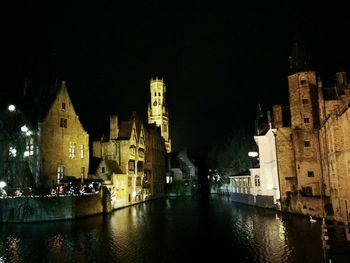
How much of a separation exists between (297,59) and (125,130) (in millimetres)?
36728

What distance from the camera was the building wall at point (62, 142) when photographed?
53.2 metres

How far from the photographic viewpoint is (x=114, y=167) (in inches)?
2552

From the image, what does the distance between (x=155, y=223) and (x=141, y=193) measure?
124 feet

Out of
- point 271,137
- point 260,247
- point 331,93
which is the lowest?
point 260,247

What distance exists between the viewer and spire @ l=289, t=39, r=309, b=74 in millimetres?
51219

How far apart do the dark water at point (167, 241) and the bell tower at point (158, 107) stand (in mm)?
121169

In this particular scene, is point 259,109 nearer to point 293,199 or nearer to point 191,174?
point 293,199

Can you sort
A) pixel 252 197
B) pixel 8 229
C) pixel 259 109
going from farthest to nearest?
pixel 259 109 < pixel 252 197 < pixel 8 229

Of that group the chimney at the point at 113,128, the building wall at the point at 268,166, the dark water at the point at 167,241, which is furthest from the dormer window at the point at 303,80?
the chimney at the point at 113,128

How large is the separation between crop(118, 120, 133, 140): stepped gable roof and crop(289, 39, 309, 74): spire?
3449 cm

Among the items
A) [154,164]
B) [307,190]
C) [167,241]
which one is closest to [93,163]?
[154,164]

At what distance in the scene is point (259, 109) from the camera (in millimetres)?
71375

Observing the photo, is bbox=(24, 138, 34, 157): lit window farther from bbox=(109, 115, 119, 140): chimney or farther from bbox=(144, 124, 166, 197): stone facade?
bbox=(144, 124, 166, 197): stone facade

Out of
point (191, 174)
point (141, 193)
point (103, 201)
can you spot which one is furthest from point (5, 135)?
point (191, 174)
